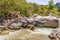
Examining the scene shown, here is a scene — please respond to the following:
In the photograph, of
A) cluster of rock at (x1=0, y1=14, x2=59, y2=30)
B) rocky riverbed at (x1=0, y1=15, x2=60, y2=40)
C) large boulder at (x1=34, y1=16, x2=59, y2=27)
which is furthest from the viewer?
large boulder at (x1=34, y1=16, x2=59, y2=27)

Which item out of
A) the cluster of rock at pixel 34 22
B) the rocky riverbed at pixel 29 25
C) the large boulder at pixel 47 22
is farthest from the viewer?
the large boulder at pixel 47 22

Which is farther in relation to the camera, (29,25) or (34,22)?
(34,22)

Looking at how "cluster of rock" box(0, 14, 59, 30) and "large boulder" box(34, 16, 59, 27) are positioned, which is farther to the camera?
"large boulder" box(34, 16, 59, 27)

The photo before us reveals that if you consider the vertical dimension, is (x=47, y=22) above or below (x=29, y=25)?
below

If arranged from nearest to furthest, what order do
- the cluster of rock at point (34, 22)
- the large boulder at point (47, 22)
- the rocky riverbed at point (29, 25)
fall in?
the rocky riverbed at point (29, 25) → the cluster of rock at point (34, 22) → the large boulder at point (47, 22)

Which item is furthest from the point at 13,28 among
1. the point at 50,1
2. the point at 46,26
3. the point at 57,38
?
the point at 50,1

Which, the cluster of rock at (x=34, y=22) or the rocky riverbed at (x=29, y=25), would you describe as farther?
the cluster of rock at (x=34, y=22)

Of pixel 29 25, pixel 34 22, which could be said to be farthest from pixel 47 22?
pixel 29 25

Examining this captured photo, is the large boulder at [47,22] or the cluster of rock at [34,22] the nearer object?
the cluster of rock at [34,22]

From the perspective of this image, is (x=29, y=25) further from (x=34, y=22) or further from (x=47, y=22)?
(x=47, y=22)

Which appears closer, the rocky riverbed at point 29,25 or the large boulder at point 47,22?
the rocky riverbed at point 29,25

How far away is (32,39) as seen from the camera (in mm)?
12469

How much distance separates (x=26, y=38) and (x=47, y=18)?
6105 mm

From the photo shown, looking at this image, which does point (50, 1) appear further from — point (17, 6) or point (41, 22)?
point (41, 22)
